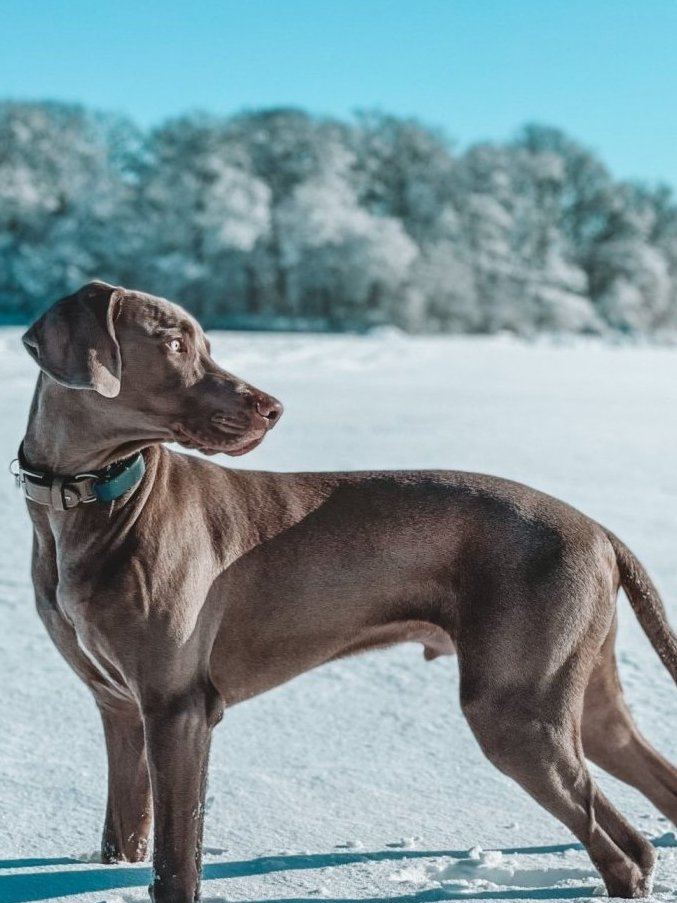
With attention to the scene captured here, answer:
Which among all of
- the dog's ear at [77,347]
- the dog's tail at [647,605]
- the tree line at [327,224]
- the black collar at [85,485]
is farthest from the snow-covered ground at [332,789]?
the tree line at [327,224]

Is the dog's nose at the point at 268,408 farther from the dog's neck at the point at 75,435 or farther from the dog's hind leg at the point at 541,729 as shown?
the dog's hind leg at the point at 541,729

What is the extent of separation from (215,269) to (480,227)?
42.1ft

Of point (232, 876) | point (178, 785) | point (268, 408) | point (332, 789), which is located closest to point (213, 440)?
point (268, 408)

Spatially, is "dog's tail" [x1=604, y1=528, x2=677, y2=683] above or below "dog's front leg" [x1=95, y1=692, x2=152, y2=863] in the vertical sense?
above

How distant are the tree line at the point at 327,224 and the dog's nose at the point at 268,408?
132ft

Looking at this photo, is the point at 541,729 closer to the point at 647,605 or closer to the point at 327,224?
the point at 647,605

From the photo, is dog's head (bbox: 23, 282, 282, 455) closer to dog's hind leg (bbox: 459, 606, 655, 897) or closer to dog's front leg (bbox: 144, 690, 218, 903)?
dog's front leg (bbox: 144, 690, 218, 903)

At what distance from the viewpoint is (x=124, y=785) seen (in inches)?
106

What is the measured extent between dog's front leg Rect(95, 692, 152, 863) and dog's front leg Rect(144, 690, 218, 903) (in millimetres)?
325

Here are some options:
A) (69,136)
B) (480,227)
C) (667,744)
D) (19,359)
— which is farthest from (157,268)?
(667,744)

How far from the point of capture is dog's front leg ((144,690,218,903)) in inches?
92.3

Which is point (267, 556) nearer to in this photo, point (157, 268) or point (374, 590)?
point (374, 590)

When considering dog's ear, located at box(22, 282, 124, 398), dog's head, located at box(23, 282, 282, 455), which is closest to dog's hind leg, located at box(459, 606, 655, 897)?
dog's head, located at box(23, 282, 282, 455)

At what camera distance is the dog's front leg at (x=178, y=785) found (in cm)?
234
